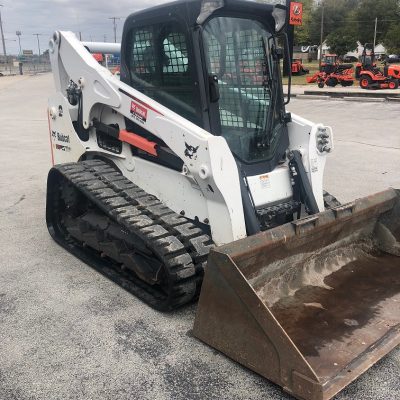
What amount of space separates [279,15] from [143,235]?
2234 millimetres

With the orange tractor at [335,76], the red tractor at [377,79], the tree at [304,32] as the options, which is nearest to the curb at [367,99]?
the red tractor at [377,79]

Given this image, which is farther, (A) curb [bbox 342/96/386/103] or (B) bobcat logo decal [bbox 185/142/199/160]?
(A) curb [bbox 342/96/386/103]

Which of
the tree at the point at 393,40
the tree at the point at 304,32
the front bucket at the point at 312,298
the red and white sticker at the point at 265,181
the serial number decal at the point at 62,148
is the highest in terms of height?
the tree at the point at 304,32

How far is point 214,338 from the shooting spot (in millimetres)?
3090

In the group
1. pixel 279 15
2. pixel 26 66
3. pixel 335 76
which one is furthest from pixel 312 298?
pixel 26 66

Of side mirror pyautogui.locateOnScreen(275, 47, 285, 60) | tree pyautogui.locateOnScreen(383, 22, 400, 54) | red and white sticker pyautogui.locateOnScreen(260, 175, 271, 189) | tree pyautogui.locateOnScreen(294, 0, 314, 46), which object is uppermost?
tree pyautogui.locateOnScreen(294, 0, 314, 46)

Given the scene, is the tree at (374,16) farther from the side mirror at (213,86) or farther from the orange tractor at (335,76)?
the side mirror at (213,86)

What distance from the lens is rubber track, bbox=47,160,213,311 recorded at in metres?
3.45

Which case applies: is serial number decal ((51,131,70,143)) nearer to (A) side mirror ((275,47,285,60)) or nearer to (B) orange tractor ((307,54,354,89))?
(A) side mirror ((275,47,285,60))

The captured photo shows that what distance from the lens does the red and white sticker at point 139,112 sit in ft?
13.2

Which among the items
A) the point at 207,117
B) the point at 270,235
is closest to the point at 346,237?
the point at 270,235

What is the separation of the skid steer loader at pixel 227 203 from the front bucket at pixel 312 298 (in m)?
0.01

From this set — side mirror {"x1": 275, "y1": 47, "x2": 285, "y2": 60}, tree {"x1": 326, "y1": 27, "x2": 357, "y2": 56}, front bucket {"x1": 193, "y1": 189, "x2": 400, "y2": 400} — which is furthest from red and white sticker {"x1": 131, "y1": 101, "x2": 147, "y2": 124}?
tree {"x1": 326, "y1": 27, "x2": 357, "y2": 56}

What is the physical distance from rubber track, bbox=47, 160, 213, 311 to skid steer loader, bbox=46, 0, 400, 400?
0.04 ft
